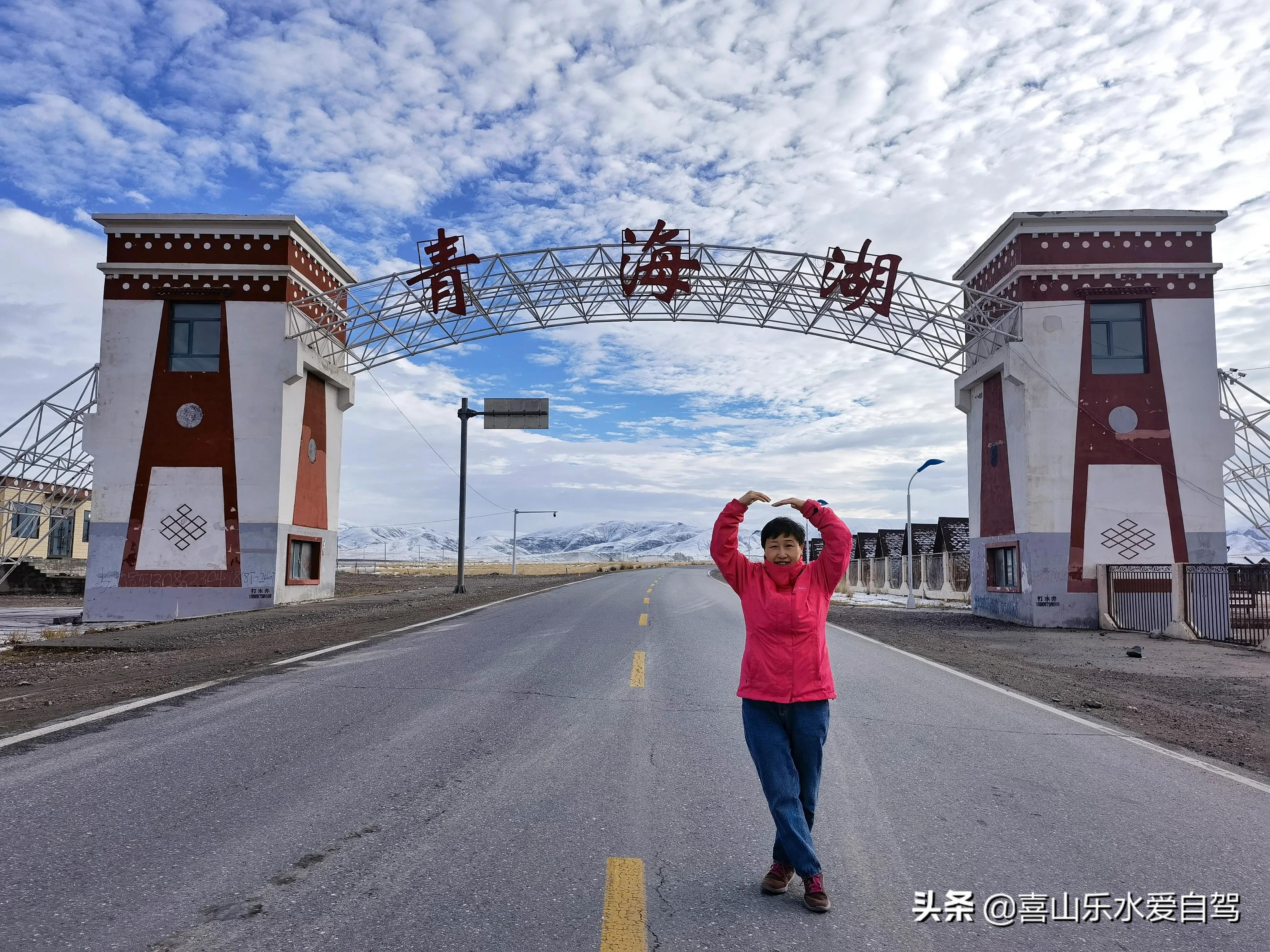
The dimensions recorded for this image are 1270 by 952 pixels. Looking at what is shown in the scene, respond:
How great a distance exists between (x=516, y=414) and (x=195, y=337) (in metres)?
11.9

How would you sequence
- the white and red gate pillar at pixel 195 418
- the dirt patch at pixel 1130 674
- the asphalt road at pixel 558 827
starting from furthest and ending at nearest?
the white and red gate pillar at pixel 195 418, the dirt patch at pixel 1130 674, the asphalt road at pixel 558 827

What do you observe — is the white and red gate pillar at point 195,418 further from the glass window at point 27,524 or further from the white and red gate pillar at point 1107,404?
the glass window at point 27,524

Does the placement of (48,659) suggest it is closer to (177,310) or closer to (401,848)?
(401,848)

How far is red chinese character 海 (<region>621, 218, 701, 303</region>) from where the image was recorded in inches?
863

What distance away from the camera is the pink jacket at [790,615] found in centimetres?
381

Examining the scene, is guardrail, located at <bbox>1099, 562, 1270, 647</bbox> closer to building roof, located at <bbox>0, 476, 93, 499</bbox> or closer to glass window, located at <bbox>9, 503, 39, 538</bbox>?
building roof, located at <bbox>0, 476, 93, 499</bbox>

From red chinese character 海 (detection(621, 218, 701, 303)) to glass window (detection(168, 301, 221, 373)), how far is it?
451 inches

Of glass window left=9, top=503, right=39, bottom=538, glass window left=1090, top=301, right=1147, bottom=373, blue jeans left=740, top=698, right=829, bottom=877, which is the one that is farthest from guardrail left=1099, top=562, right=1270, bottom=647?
glass window left=9, top=503, right=39, bottom=538

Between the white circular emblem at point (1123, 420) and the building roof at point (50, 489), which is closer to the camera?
the white circular emblem at point (1123, 420)

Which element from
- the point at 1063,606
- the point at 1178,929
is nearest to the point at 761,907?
the point at 1178,929

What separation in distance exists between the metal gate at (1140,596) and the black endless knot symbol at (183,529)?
76.4 ft

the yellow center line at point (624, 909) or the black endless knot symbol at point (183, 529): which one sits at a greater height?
the black endless knot symbol at point (183, 529)

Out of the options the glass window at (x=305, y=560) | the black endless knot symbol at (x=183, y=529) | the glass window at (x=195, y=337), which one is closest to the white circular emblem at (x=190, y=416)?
the glass window at (x=195, y=337)

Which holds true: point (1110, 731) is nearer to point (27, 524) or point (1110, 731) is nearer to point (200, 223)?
point (200, 223)
